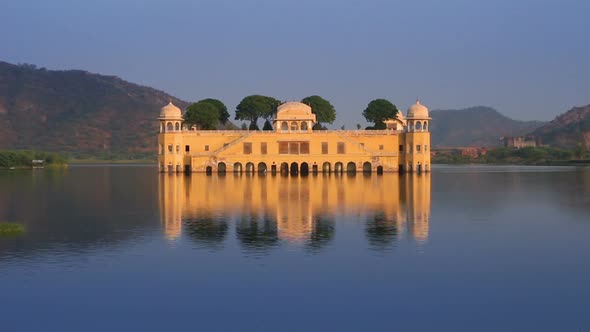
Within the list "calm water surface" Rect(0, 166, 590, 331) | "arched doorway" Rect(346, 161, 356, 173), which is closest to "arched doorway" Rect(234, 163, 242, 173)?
"arched doorway" Rect(346, 161, 356, 173)

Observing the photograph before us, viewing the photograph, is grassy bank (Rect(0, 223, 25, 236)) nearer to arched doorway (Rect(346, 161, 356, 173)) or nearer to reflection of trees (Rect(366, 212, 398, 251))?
reflection of trees (Rect(366, 212, 398, 251))

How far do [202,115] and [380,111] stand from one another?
64.2ft

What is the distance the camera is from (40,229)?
24.5m

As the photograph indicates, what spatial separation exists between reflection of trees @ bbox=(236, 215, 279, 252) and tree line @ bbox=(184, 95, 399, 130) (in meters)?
49.8

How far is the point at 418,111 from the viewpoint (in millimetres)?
69562

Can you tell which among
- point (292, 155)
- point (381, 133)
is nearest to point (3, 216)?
point (292, 155)

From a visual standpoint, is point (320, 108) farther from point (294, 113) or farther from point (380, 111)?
point (294, 113)

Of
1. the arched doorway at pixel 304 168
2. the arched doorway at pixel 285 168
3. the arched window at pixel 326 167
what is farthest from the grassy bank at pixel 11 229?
the arched doorway at pixel 304 168

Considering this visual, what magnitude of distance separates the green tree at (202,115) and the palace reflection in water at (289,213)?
1251 inches

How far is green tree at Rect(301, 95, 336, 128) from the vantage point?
81.4m

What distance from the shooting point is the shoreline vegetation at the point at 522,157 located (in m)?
110

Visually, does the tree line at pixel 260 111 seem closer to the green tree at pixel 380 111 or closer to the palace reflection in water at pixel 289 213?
the green tree at pixel 380 111

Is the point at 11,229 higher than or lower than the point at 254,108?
lower

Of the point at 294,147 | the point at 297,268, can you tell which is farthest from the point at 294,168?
the point at 297,268
